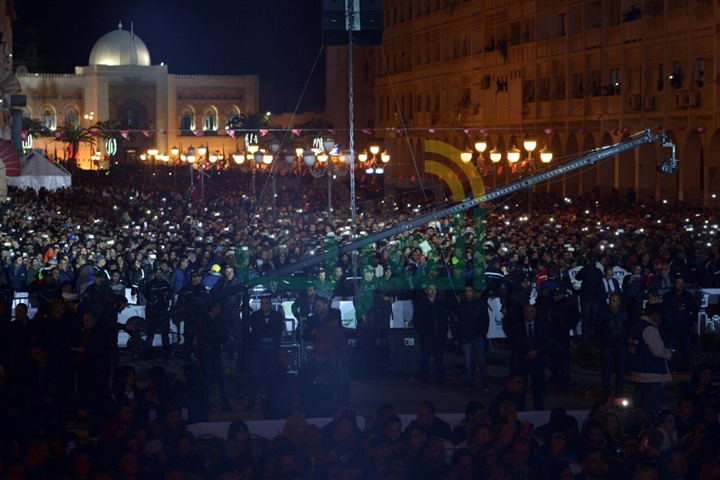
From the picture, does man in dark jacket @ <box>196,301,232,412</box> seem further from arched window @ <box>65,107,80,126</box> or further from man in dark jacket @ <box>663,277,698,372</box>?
arched window @ <box>65,107,80,126</box>

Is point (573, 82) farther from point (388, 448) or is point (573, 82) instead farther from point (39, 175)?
point (388, 448)

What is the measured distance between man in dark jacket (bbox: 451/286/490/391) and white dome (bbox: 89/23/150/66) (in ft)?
336

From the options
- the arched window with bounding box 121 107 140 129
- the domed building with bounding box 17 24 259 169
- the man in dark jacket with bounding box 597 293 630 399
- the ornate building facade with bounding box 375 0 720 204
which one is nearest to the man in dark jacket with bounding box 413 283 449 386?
the man in dark jacket with bounding box 597 293 630 399

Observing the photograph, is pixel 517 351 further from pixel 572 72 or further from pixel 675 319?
pixel 572 72

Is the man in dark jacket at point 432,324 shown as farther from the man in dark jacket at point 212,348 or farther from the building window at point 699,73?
the building window at point 699,73

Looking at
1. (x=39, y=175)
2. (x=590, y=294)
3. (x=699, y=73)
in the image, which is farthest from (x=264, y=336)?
(x=39, y=175)

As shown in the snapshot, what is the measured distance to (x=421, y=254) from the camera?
26469 mm

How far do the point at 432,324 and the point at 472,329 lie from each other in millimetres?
577

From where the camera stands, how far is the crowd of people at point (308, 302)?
14.8 meters

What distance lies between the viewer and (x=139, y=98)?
117m

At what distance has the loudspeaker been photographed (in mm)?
19344

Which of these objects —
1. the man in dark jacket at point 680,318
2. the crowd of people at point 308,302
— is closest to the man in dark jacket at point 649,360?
the crowd of people at point 308,302

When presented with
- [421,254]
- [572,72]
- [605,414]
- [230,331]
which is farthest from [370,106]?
[605,414]

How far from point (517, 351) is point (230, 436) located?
584 centimetres
